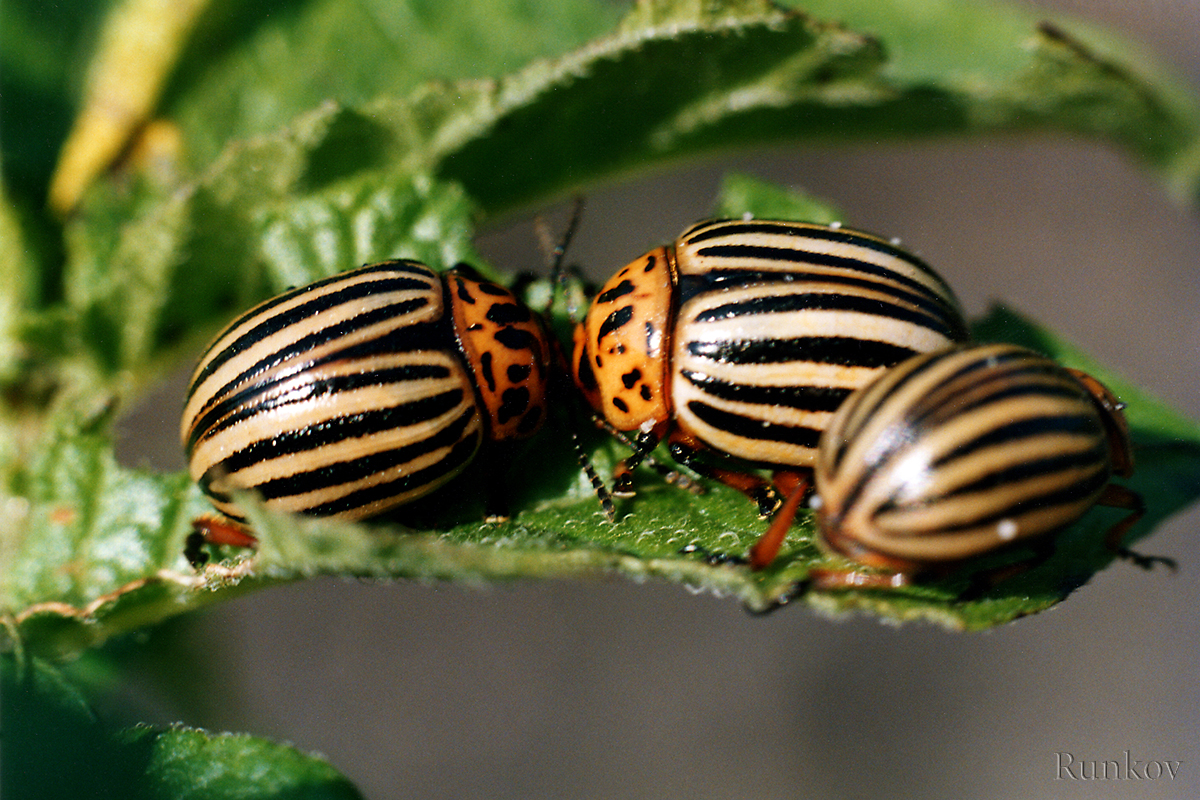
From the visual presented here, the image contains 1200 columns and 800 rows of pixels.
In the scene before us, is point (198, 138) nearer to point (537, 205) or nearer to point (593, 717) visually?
point (537, 205)

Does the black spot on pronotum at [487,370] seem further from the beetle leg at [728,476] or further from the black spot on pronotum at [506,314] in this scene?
the beetle leg at [728,476]

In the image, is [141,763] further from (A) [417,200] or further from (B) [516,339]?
(A) [417,200]

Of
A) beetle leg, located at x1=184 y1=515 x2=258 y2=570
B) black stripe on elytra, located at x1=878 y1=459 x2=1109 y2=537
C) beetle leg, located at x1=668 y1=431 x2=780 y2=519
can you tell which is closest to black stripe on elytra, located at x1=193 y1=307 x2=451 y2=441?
beetle leg, located at x1=184 y1=515 x2=258 y2=570

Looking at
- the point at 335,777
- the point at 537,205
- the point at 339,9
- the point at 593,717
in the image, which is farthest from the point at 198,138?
the point at 593,717

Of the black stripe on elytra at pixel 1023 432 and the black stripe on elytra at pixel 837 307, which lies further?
the black stripe on elytra at pixel 837 307

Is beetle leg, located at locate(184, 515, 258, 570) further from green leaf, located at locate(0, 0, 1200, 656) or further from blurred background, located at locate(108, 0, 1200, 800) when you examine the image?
blurred background, located at locate(108, 0, 1200, 800)

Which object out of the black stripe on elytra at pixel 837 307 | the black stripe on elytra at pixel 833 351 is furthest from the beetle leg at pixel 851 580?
the black stripe on elytra at pixel 837 307
